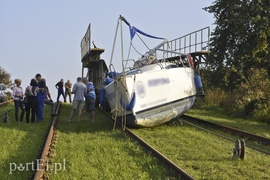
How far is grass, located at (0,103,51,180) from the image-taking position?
6477 millimetres

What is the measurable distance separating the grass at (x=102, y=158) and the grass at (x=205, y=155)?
61 centimetres

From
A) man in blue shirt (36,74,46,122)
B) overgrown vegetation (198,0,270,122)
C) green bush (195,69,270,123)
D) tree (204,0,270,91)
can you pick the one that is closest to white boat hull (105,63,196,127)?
man in blue shirt (36,74,46,122)

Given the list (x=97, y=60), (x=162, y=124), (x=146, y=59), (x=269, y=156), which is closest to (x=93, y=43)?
(x=97, y=60)

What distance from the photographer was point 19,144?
29.0 ft

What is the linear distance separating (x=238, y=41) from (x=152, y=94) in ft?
61.2

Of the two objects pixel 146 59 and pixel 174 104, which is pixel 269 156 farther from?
pixel 146 59

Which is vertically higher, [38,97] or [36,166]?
[38,97]

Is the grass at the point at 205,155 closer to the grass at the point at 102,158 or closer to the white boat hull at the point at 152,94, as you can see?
the white boat hull at the point at 152,94

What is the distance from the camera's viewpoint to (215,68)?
2991cm

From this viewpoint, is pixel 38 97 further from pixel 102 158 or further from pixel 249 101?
pixel 249 101

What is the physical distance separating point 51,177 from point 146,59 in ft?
28.3

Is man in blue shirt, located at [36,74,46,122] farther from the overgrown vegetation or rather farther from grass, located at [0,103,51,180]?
the overgrown vegetation

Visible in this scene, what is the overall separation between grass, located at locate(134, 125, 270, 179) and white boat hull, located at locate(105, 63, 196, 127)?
506mm

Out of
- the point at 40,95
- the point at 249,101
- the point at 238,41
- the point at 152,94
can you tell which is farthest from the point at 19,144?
the point at 238,41
